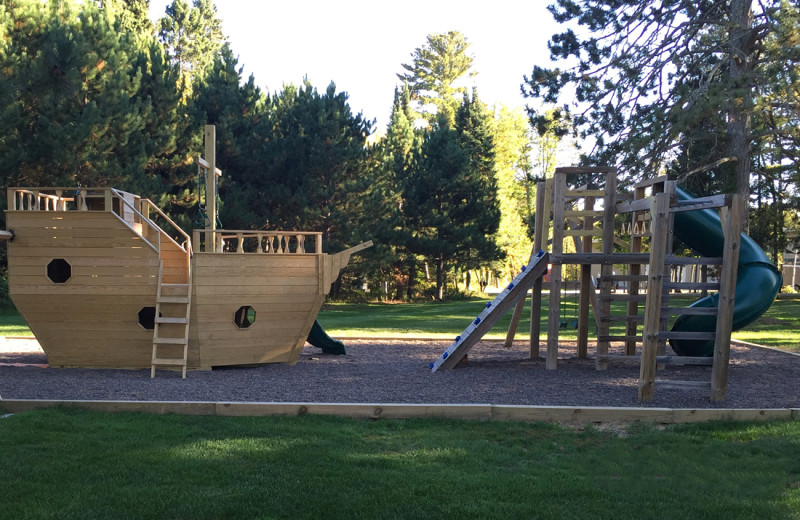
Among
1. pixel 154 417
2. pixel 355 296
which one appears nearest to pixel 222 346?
pixel 154 417

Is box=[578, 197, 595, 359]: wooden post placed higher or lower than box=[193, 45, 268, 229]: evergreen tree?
lower

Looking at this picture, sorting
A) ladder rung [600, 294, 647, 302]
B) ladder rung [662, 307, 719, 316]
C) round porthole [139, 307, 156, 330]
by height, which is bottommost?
round porthole [139, 307, 156, 330]

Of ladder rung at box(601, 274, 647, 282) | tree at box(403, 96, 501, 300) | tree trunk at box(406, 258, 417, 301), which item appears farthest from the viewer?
tree trunk at box(406, 258, 417, 301)

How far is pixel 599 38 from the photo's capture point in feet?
71.4

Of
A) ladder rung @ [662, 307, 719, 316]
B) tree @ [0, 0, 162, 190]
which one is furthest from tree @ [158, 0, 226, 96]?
ladder rung @ [662, 307, 719, 316]

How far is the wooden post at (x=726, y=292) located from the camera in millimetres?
A: 8555

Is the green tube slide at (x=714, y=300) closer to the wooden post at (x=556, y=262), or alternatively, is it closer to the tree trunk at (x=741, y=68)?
the wooden post at (x=556, y=262)

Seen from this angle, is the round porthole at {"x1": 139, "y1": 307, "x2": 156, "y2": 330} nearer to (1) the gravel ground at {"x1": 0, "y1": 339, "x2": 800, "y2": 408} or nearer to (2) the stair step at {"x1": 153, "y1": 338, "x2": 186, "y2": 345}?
(1) the gravel ground at {"x1": 0, "y1": 339, "x2": 800, "y2": 408}

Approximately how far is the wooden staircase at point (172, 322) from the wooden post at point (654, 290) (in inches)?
269

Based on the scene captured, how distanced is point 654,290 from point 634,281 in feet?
10.5

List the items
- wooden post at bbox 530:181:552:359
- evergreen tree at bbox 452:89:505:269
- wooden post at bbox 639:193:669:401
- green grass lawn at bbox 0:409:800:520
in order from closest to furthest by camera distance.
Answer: green grass lawn at bbox 0:409:800:520
wooden post at bbox 639:193:669:401
wooden post at bbox 530:181:552:359
evergreen tree at bbox 452:89:505:269

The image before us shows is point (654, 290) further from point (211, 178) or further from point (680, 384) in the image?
point (211, 178)

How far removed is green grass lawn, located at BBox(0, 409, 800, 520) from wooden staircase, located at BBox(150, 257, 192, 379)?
10.3ft

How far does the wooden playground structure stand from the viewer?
28.6 feet
